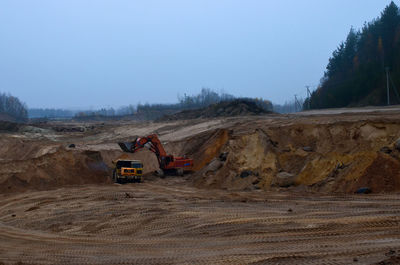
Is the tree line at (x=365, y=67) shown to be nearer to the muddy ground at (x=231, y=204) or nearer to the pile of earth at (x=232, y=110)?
the pile of earth at (x=232, y=110)

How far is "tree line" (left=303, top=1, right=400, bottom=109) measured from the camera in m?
51.9

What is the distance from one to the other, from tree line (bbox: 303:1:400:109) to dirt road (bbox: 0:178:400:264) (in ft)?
125

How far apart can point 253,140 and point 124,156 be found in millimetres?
9742

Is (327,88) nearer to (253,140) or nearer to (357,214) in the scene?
(253,140)

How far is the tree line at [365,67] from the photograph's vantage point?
5194 centimetres

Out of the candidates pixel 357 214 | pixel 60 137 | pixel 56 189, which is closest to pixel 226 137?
pixel 56 189

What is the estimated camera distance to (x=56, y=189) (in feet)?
66.2

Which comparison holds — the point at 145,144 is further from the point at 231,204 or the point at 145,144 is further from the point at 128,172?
the point at 231,204

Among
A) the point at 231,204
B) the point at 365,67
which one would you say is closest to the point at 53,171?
the point at 231,204

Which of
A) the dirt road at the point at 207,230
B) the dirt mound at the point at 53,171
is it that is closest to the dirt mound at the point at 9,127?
the dirt mound at the point at 53,171

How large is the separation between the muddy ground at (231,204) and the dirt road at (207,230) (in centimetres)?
3

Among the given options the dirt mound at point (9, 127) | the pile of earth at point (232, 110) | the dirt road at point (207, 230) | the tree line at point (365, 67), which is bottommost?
the dirt road at point (207, 230)

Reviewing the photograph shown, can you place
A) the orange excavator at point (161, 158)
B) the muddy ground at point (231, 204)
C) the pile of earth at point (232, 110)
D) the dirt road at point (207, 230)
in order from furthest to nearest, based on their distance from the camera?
the pile of earth at point (232, 110)
the orange excavator at point (161, 158)
the muddy ground at point (231, 204)
the dirt road at point (207, 230)

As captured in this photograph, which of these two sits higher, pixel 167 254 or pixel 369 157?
pixel 369 157
